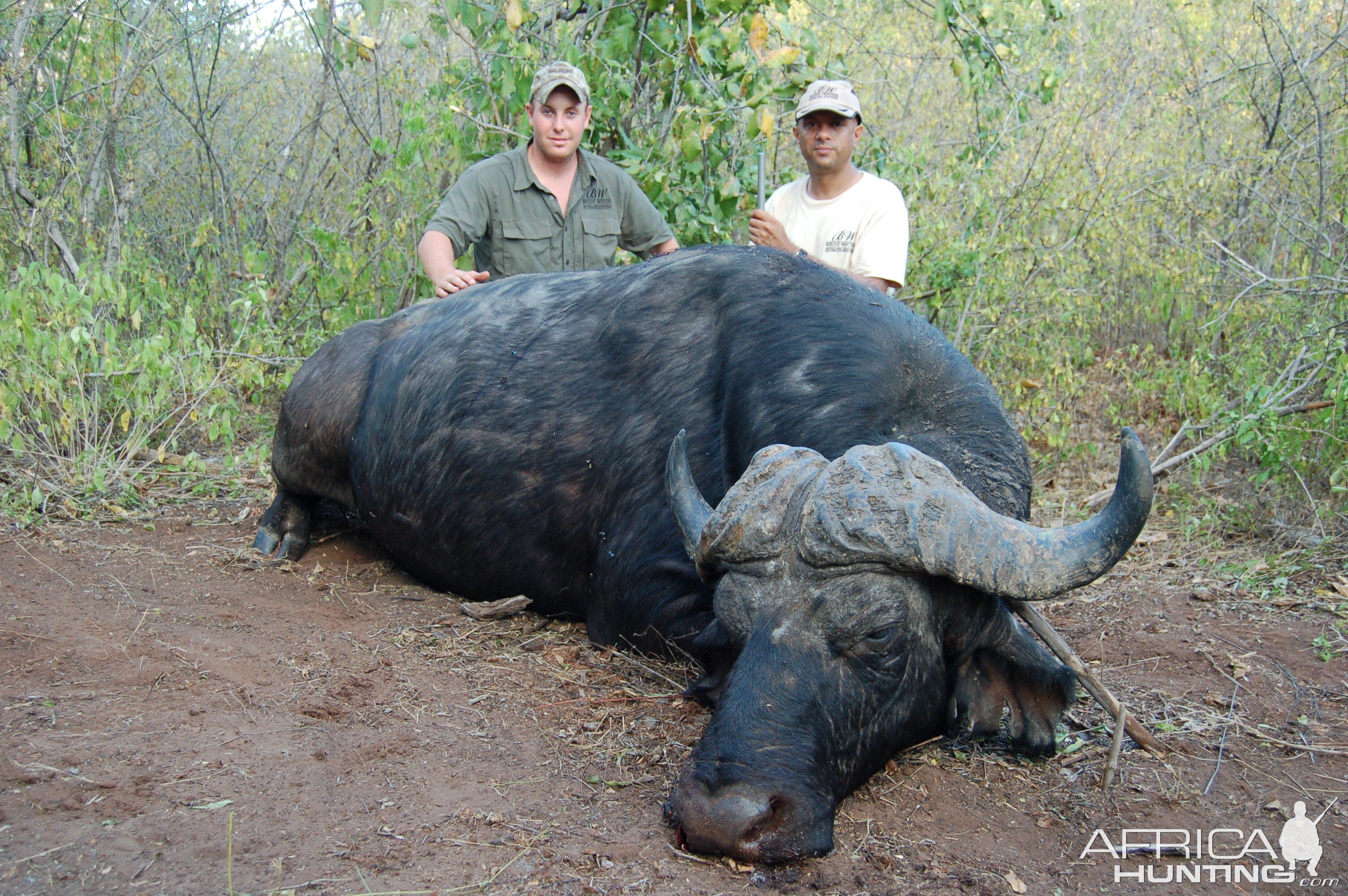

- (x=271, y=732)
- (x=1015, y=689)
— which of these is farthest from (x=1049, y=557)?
(x=271, y=732)

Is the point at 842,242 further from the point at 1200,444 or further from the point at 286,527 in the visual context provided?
the point at 286,527

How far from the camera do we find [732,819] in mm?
2424

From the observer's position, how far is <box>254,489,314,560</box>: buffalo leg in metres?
4.84

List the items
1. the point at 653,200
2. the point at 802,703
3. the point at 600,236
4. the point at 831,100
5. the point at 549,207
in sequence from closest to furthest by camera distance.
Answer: the point at 802,703 < the point at 831,100 < the point at 549,207 < the point at 600,236 < the point at 653,200

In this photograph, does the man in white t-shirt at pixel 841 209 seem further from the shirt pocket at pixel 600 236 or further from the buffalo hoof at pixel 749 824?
the buffalo hoof at pixel 749 824

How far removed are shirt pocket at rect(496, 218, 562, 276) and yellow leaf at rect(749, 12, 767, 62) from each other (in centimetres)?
140

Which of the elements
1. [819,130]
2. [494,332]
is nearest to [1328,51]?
[819,130]

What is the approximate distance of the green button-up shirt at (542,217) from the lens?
565cm

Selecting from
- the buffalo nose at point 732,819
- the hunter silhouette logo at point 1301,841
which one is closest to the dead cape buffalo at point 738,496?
the buffalo nose at point 732,819

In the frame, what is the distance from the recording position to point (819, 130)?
5328mm

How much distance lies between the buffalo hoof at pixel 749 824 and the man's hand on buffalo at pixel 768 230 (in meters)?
3.30

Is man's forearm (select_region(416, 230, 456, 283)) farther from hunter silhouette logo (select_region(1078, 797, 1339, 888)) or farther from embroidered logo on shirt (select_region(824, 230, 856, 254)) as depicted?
hunter silhouette logo (select_region(1078, 797, 1339, 888))

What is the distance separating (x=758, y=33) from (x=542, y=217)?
147 cm

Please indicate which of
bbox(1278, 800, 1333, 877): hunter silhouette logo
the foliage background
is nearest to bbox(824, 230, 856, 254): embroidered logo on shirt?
the foliage background
